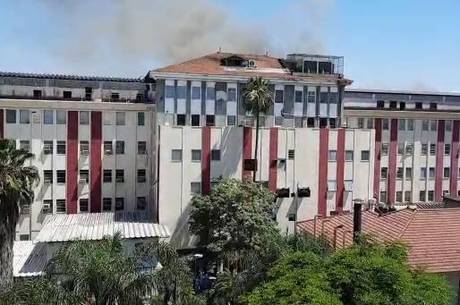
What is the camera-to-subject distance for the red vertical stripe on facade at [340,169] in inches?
1839

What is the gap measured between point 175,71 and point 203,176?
10170 mm

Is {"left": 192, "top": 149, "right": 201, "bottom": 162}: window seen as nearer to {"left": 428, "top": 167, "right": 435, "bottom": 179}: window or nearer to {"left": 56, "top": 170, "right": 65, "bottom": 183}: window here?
{"left": 56, "top": 170, "right": 65, "bottom": 183}: window

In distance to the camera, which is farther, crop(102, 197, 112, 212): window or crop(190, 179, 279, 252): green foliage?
crop(102, 197, 112, 212): window

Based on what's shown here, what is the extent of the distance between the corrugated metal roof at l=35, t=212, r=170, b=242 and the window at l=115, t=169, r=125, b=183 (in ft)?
12.3

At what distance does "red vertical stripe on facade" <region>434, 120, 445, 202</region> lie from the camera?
195ft

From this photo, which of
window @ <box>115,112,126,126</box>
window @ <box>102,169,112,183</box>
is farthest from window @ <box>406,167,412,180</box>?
window @ <box>102,169,112,183</box>

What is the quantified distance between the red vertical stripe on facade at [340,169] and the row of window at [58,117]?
1901 cm

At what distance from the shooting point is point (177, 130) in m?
42.9

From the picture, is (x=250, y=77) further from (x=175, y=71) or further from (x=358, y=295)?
(x=358, y=295)

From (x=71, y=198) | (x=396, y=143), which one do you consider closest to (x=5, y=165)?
(x=71, y=198)

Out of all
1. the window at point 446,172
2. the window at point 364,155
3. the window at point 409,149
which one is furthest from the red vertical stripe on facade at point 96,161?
the window at point 446,172

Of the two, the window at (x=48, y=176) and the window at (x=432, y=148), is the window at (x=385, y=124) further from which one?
the window at (x=48, y=176)

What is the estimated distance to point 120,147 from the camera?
4947 cm

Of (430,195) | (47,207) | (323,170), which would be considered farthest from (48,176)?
(430,195)
